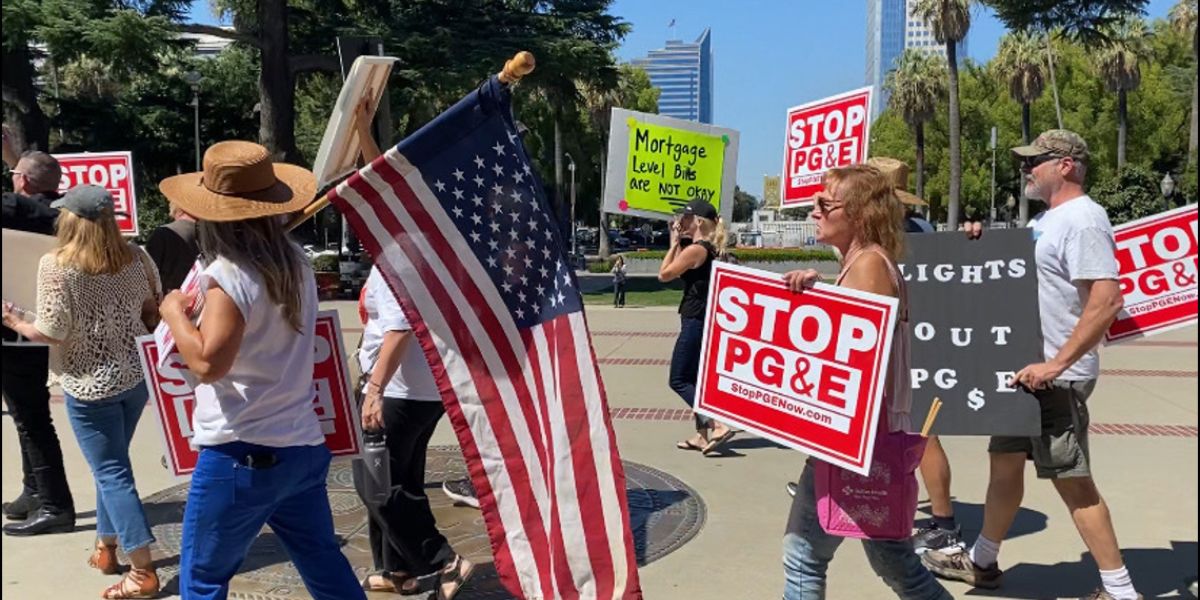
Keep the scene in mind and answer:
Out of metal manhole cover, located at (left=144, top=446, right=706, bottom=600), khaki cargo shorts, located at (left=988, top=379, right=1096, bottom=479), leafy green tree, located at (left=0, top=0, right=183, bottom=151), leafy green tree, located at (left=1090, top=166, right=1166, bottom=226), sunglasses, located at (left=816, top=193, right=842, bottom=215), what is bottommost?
metal manhole cover, located at (left=144, top=446, right=706, bottom=600)

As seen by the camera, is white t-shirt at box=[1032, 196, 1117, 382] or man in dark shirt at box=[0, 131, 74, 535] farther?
man in dark shirt at box=[0, 131, 74, 535]

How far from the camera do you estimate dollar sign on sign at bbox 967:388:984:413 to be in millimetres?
3932

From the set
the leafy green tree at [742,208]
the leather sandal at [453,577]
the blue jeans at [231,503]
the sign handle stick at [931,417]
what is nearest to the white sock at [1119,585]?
the sign handle stick at [931,417]

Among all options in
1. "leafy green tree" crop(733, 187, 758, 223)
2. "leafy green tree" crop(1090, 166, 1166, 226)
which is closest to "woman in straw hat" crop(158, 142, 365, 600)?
"leafy green tree" crop(1090, 166, 1166, 226)

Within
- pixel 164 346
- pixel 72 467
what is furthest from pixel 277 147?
pixel 164 346

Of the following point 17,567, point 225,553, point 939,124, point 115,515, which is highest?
point 939,124

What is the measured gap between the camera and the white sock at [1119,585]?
3854 mm

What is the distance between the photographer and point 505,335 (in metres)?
3.07

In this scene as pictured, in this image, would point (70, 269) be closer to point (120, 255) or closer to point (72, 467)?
point (120, 255)

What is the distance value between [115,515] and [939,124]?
60955 millimetres

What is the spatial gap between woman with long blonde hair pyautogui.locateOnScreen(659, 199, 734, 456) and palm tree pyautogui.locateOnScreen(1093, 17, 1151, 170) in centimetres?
4462

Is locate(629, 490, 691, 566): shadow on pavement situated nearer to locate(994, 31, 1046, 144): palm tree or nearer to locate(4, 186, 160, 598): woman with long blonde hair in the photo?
locate(4, 186, 160, 598): woman with long blonde hair

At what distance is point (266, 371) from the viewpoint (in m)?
2.82

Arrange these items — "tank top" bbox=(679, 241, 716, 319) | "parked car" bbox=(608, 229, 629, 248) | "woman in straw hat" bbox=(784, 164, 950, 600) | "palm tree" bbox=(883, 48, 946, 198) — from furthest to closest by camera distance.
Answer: "parked car" bbox=(608, 229, 629, 248) < "palm tree" bbox=(883, 48, 946, 198) < "tank top" bbox=(679, 241, 716, 319) < "woman in straw hat" bbox=(784, 164, 950, 600)
